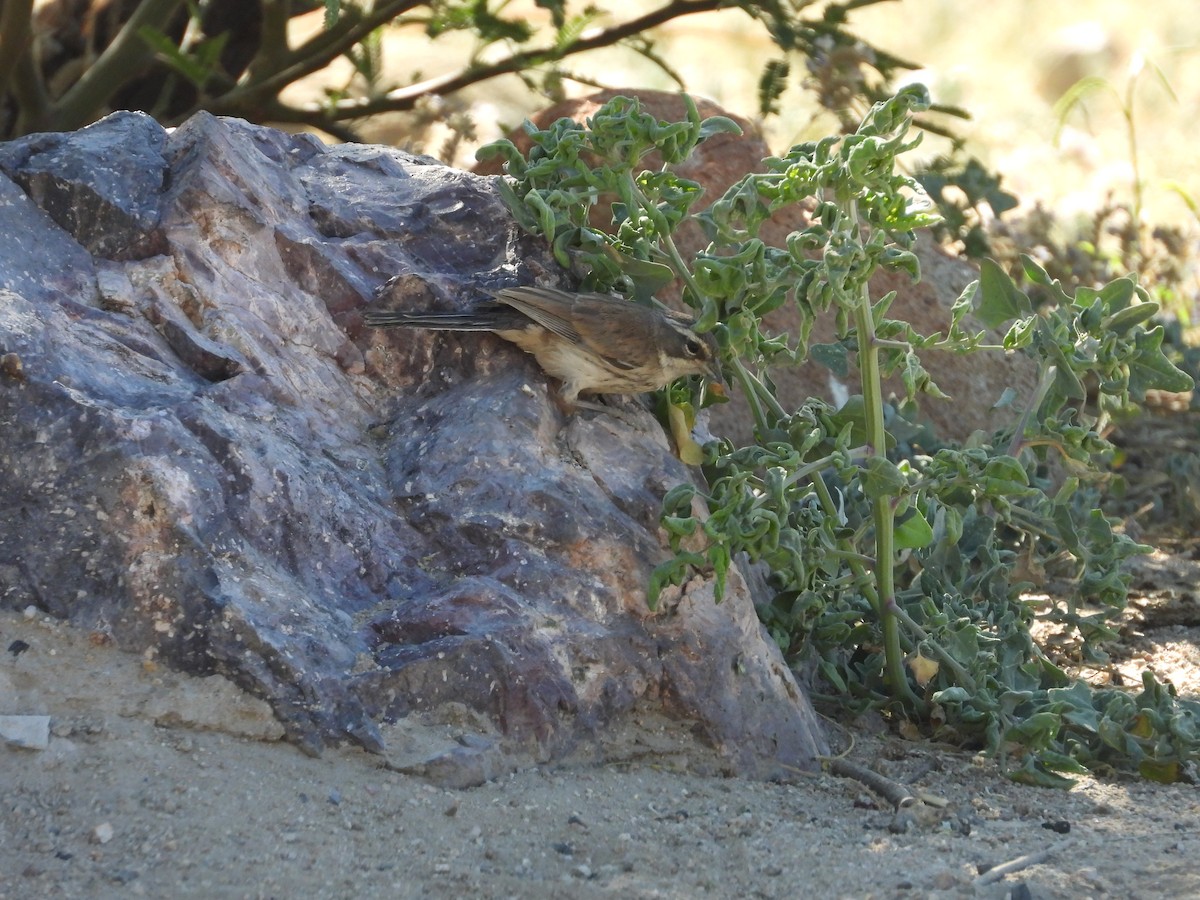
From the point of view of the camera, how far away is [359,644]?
3246 mm

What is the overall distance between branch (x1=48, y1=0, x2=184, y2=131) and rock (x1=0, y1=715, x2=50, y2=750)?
4.10 meters

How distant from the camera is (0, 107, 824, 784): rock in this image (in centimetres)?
308

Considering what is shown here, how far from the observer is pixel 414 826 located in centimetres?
293

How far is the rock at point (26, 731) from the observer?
9.05 feet

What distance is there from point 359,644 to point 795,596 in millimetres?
1399

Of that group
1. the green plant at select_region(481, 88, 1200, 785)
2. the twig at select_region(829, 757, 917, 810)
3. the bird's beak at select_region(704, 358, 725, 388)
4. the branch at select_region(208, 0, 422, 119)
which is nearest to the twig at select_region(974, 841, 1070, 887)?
the twig at select_region(829, 757, 917, 810)

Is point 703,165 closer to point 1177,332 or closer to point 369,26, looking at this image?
point 369,26

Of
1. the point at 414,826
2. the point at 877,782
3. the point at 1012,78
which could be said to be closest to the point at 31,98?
the point at 414,826

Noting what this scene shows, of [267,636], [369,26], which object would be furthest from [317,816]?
[369,26]

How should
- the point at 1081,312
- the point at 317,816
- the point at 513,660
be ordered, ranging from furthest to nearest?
1. the point at 1081,312
2. the point at 513,660
3. the point at 317,816

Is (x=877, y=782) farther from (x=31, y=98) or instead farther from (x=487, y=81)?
(x=487, y=81)

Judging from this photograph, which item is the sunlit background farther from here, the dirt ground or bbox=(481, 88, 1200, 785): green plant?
the dirt ground

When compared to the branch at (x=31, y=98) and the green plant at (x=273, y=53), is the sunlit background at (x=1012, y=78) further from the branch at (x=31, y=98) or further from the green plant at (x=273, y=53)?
the branch at (x=31, y=98)

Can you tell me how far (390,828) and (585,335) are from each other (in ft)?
4.78
